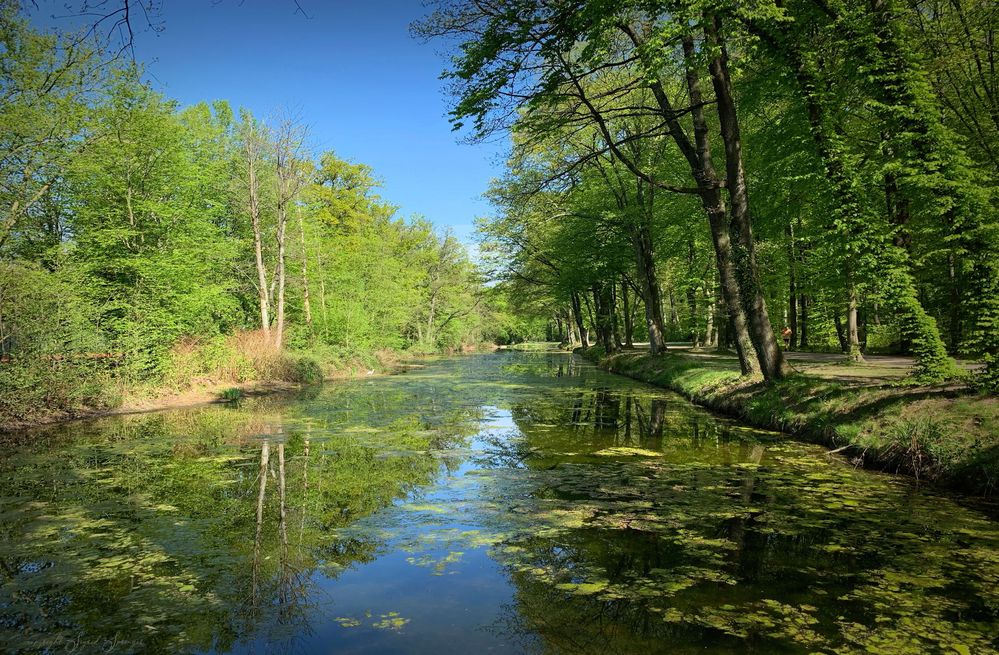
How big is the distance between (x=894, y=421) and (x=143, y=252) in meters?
22.3

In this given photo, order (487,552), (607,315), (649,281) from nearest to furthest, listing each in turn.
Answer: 1. (487,552)
2. (649,281)
3. (607,315)

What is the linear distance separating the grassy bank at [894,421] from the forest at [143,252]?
10.1 m

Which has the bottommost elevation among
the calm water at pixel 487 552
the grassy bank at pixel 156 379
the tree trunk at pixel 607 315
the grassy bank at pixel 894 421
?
the calm water at pixel 487 552

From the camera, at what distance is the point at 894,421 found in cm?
809

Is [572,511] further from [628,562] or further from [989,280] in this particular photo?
[989,280]

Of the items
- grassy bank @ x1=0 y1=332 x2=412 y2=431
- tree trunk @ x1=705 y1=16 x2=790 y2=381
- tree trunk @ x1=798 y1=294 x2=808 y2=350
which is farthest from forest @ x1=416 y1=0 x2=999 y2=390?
grassy bank @ x1=0 y1=332 x2=412 y2=431

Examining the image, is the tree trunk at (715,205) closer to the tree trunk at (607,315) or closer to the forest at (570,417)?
the forest at (570,417)

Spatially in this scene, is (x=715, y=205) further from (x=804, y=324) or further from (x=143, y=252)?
(x=143, y=252)

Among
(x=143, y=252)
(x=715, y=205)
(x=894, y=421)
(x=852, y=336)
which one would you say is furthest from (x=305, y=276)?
(x=894, y=421)

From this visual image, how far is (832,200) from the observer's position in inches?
403

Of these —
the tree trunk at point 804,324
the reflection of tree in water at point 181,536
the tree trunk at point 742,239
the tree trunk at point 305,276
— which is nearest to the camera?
the reflection of tree in water at point 181,536

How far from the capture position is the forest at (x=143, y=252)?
520 inches

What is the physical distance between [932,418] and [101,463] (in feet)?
42.2

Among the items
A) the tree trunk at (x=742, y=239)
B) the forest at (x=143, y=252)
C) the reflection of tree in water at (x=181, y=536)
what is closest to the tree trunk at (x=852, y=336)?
the tree trunk at (x=742, y=239)
